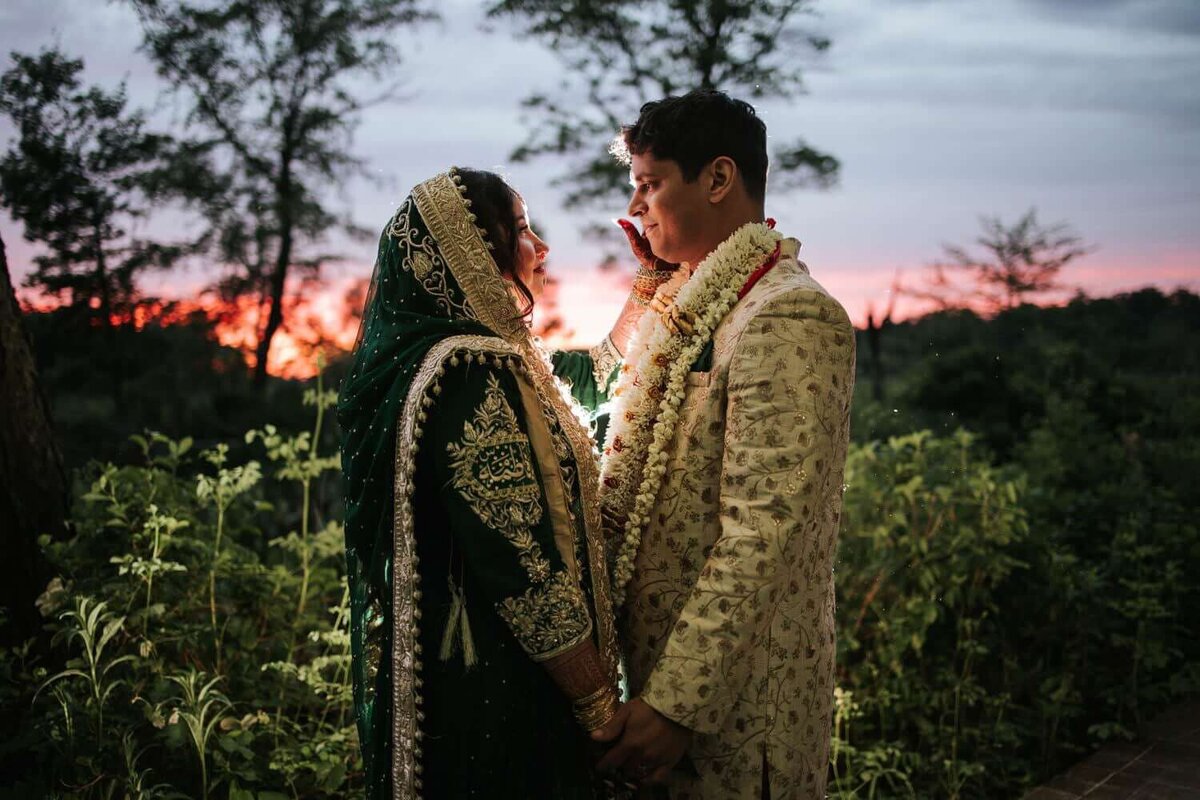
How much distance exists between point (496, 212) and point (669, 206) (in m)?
0.42

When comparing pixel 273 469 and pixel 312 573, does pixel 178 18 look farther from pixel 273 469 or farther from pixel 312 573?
pixel 312 573

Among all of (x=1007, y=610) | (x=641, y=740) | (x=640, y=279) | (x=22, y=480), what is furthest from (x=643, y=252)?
(x=1007, y=610)

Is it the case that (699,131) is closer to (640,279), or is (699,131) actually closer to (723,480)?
(640,279)

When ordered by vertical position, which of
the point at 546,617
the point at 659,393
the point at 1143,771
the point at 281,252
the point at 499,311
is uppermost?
the point at 281,252

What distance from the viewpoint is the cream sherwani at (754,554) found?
1612mm

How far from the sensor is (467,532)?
5.16 ft

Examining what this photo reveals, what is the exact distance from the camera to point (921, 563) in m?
4.04

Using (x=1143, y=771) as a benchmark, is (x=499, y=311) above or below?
above

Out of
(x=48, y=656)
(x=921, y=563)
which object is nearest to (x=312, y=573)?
(x=48, y=656)

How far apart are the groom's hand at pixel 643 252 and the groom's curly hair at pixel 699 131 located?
14.4 inches

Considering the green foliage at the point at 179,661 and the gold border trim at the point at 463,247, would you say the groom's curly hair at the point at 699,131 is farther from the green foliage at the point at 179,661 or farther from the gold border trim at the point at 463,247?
the green foliage at the point at 179,661

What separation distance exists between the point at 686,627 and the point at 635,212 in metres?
0.93

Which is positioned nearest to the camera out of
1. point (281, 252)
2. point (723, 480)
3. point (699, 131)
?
point (723, 480)

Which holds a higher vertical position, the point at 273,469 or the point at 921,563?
the point at 273,469
